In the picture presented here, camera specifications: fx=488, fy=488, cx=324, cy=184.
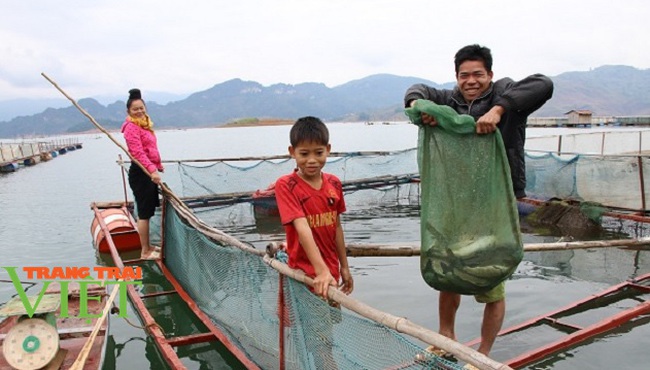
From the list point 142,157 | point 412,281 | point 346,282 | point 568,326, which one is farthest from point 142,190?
point 568,326

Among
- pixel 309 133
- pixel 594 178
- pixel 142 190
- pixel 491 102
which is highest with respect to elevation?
pixel 491 102

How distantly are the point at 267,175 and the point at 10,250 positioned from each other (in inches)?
231

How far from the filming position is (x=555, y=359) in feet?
14.6

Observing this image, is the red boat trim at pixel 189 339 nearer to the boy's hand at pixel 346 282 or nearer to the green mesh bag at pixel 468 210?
the boy's hand at pixel 346 282

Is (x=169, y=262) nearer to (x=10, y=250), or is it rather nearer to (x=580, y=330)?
(x=580, y=330)

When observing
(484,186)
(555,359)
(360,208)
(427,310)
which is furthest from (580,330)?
(360,208)

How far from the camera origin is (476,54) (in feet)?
8.95

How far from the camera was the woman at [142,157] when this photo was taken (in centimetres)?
625

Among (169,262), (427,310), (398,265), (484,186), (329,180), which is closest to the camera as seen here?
(484,186)

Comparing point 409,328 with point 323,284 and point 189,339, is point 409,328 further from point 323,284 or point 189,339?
point 189,339

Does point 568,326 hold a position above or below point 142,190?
below

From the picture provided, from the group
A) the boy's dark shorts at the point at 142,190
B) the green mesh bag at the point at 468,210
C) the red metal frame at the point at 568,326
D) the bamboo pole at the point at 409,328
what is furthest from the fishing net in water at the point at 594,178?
the bamboo pole at the point at 409,328

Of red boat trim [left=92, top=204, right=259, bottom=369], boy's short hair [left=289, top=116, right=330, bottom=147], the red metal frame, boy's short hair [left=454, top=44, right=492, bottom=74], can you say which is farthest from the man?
red boat trim [left=92, top=204, right=259, bottom=369]

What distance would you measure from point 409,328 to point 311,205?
106cm
